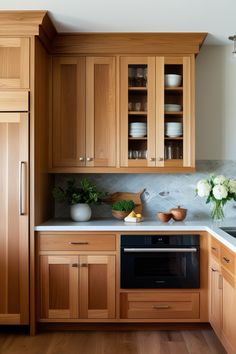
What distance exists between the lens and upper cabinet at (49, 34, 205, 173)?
332cm

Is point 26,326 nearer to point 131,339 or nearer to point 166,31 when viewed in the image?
point 131,339

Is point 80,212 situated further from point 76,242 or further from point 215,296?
point 215,296

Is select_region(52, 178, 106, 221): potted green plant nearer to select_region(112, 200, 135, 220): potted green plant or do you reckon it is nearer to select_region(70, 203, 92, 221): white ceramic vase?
select_region(70, 203, 92, 221): white ceramic vase

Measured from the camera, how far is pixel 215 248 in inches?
112

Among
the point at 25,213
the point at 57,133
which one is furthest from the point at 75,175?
the point at 25,213

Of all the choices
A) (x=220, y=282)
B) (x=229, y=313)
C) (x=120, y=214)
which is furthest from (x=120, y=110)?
(x=229, y=313)

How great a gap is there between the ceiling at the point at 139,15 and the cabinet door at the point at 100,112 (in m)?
0.32

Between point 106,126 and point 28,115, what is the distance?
2.34ft

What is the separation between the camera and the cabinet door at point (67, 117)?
3.34m

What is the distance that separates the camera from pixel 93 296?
10.0 feet

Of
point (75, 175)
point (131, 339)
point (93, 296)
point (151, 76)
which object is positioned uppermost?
point (151, 76)

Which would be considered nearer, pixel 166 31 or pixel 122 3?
pixel 122 3

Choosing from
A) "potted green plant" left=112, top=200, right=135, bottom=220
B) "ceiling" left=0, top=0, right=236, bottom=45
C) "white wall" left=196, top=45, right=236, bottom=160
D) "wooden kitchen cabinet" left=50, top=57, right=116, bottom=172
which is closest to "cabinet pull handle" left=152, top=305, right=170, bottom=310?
"potted green plant" left=112, top=200, right=135, bottom=220

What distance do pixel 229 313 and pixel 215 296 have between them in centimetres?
39
